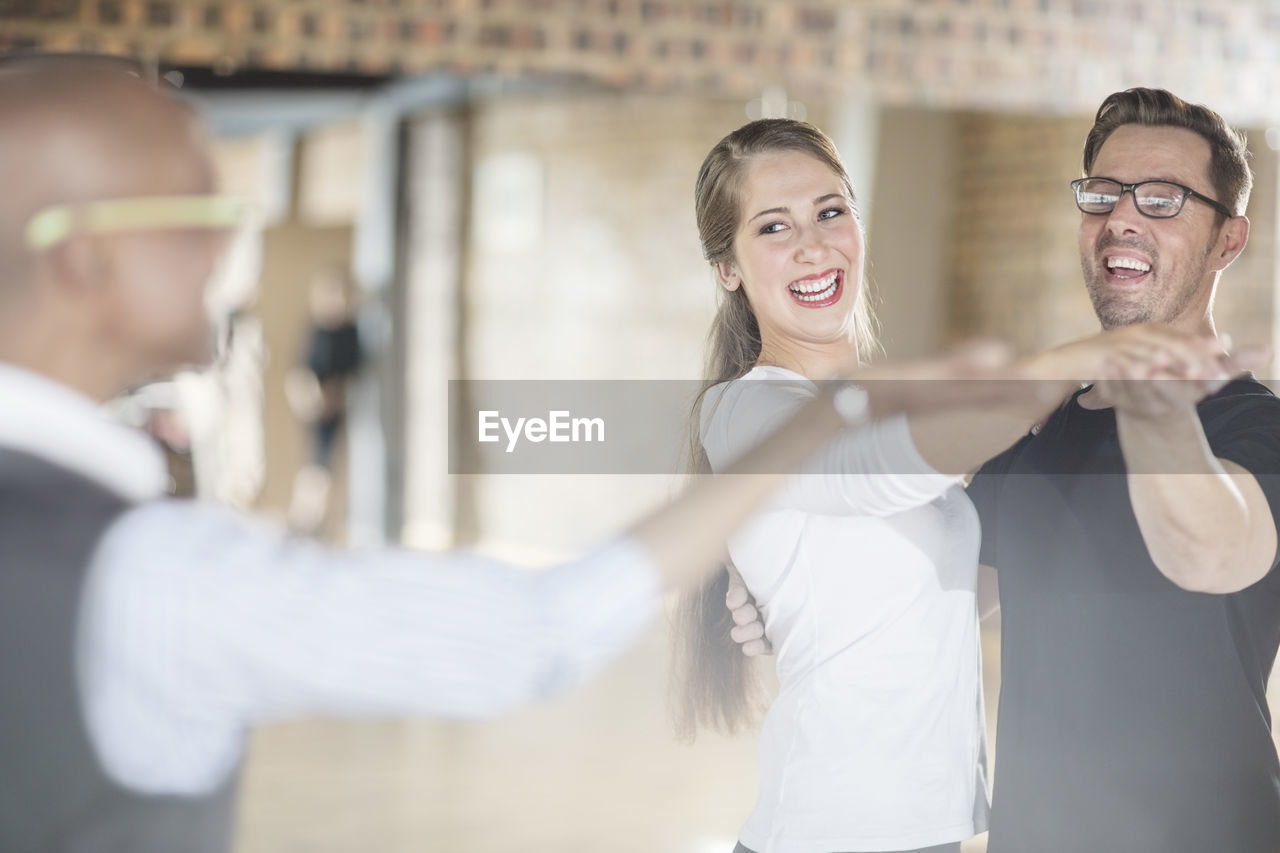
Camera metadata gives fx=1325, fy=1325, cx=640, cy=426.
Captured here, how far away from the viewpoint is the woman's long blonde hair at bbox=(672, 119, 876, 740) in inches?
65.9

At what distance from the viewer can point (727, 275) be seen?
1.74 metres

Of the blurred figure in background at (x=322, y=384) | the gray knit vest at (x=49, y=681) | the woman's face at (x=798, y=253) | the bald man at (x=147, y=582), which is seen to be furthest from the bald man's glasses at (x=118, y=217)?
the blurred figure in background at (x=322, y=384)

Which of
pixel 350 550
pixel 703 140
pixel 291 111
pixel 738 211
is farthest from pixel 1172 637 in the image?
pixel 703 140

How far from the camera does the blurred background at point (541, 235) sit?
4160mm

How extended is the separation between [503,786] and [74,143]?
3.37 metres

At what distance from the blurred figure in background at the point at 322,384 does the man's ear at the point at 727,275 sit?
4.06m

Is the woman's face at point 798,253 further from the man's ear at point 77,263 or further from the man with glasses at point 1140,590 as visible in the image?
the man's ear at point 77,263

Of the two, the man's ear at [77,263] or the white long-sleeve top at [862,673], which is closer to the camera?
the man's ear at [77,263]

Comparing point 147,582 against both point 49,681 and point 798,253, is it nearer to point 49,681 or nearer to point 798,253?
point 49,681

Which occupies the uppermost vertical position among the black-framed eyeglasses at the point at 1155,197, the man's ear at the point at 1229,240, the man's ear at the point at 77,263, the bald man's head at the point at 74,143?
the black-framed eyeglasses at the point at 1155,197

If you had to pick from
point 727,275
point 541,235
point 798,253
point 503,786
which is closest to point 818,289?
point 798,253

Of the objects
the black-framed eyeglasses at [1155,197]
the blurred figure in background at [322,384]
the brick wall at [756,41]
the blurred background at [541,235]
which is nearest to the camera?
the black-framed eyeglasses at [1155,197]

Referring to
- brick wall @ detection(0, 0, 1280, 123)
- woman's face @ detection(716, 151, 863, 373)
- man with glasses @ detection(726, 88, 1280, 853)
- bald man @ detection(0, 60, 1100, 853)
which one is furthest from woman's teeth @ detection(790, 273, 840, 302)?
brick wall @ detection(0, 0, 1280, 123)

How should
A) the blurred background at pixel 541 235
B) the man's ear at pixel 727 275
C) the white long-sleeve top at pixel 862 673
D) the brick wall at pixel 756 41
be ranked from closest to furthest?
the white long-sleeve top at pixel 862 673 → the man's ear at pixel 727 275 → the blurred background at pixel 541 235 → the brick wall at pixel 756 41
